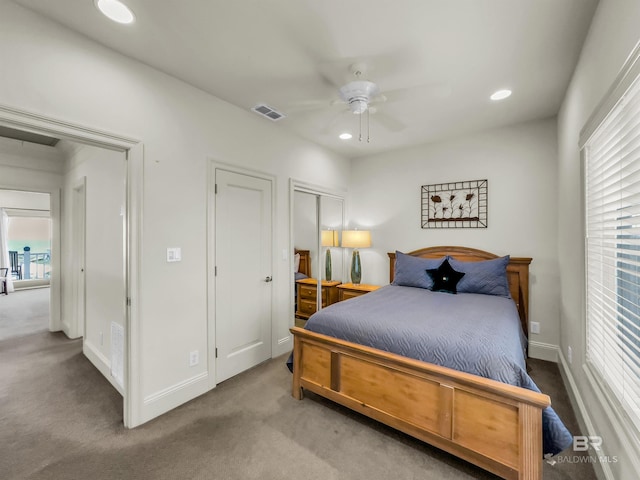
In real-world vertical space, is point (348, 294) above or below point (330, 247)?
below

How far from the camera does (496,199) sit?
11.1 feet

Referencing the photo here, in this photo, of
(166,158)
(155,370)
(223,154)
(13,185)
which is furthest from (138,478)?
(13,185)

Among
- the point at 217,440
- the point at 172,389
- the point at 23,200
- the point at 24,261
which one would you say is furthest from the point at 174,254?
the point at 24,261

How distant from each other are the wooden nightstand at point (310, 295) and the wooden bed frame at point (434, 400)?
1656mm

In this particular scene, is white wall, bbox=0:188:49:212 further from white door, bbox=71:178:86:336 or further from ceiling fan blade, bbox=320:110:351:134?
ceiling fan blade, bbox=320:110:351:134

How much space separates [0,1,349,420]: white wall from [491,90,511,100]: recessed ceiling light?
7.69 ft

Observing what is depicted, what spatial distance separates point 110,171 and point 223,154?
120cm

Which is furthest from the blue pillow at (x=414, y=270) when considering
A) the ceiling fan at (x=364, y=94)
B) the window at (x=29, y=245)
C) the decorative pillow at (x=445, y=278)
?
the window at (x=29, y=245)

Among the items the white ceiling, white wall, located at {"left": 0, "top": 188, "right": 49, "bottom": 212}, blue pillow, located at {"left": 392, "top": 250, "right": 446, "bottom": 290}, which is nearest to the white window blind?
the white ceiling

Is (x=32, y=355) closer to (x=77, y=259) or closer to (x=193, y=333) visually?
(x=77, y=259)

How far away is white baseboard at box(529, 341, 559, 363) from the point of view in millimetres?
3062

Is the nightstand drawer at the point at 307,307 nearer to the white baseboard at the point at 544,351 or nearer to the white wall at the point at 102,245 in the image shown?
the white wall at the point at 102,245

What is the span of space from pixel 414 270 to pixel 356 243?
3.24 ft

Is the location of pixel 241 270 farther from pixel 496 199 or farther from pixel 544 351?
pixel 544 351
